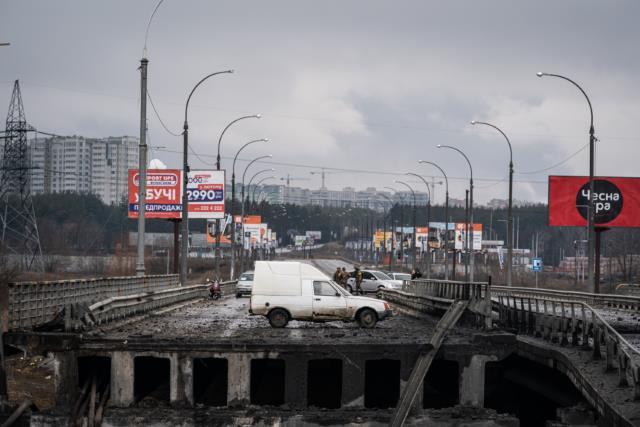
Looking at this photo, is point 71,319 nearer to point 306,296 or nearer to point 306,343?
point 306,343

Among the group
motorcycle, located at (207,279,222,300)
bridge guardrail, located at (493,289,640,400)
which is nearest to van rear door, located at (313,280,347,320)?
bridge guardrail, located at (493,289,640,400)

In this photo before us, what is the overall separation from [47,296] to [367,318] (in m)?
9.41

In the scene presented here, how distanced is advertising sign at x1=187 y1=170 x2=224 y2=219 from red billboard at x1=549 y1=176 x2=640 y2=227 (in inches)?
789

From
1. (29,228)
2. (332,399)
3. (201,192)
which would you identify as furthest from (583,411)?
(29,228)

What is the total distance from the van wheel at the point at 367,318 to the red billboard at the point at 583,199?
37689 mm

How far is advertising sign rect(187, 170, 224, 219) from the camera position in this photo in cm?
6194

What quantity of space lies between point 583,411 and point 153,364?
1253 centimetres

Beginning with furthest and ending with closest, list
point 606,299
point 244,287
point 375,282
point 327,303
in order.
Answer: point 375,282, point 244,287, point 606,299, point 327,303

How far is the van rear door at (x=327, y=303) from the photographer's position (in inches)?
1133

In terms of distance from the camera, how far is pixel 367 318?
2914 centimetres

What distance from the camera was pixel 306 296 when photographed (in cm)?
2875

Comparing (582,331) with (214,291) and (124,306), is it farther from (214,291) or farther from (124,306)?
(214,291)

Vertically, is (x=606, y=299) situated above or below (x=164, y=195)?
below

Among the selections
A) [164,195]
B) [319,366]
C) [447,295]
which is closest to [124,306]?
[319,366]
